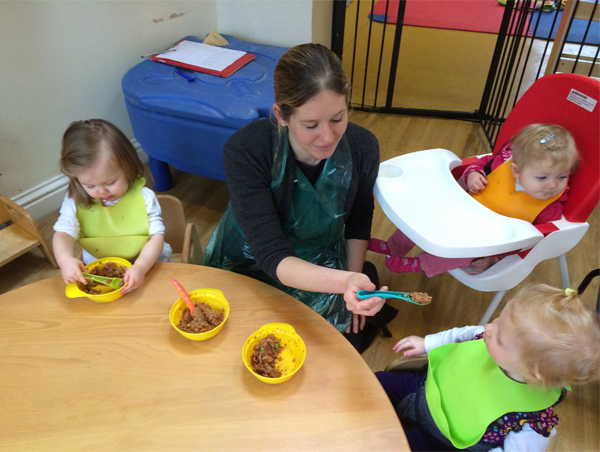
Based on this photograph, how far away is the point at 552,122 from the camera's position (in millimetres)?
1289

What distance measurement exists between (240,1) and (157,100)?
3.02 feet

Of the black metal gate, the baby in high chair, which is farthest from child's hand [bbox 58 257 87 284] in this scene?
the black metal gate

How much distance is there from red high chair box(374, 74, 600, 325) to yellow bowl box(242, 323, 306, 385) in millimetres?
491

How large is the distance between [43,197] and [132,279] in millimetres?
1407

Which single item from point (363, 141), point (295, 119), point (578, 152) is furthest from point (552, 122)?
point (295, 119)

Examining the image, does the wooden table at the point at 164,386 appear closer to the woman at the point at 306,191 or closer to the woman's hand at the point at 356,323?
the woman at the point at 306,191

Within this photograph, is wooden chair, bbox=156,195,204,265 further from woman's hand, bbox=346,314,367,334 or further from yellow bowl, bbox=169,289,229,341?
woman's hand, bbox=346,314,367,334

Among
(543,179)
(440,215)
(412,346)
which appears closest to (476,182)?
(543,179)

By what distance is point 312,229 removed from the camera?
1144 mm

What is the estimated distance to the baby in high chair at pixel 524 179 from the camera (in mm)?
1185

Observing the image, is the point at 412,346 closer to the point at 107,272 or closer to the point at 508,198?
the point at 508,198

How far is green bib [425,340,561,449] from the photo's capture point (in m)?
0.83

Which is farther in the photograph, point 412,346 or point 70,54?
point 70,54

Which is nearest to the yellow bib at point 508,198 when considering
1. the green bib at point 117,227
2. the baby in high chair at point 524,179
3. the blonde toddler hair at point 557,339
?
the baby in high chair at point 524,179
